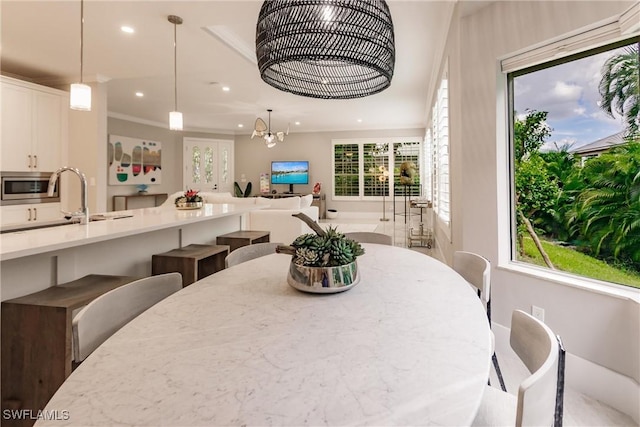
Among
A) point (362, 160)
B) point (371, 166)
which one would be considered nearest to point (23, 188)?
point (362, 160)

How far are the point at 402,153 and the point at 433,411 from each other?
937cm

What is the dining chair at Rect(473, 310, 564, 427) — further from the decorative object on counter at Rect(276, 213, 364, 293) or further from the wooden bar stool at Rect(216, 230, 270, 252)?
the wooden bar stool at Rect(216, 230, 270, 252)

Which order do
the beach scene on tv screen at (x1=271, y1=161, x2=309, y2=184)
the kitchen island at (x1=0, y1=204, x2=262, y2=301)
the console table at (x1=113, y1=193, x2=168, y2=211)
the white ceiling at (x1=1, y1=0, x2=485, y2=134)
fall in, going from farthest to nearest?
the beach scene on tv screen at (x1=271, y1=161, x2=309, y2=184) < the console table at (x1=113, y1=193, x2=168, y2=211) < the white ceiling at (x1=1, y1=0, x2=485, y2=134) < the kitchen island at (x1=0, y1=204, x2=262, y2=301)

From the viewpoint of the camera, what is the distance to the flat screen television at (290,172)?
10047 mm

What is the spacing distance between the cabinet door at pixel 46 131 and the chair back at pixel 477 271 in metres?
5.29

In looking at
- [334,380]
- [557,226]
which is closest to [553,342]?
[334,380]

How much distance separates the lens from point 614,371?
1.79 m

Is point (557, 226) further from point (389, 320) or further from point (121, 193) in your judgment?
point (121, 193)

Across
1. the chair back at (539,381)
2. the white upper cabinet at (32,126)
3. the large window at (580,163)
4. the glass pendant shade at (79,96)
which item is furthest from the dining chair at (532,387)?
the white upper cabinet at (32,126)

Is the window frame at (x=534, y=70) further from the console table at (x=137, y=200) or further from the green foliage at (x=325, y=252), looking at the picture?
the console table at (x=137, y=200)

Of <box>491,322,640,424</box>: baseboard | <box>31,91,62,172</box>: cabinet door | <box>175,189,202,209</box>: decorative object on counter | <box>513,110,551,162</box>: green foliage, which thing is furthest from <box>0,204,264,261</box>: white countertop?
<box>31,91,62,172</box>: cabinet door

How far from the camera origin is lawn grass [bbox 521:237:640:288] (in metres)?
1.84

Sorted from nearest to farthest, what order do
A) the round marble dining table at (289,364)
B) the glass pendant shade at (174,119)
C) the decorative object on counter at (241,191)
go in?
the round marble dining table at (289,364) → the glass pendant shade at (174,119) → the decorative object on counter at (241,191)

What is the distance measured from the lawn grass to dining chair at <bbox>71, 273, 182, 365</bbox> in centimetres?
228
